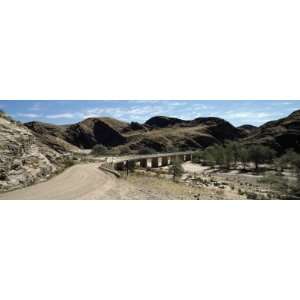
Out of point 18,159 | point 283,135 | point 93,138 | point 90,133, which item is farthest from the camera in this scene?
point 90,133

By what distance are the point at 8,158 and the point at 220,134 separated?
118m

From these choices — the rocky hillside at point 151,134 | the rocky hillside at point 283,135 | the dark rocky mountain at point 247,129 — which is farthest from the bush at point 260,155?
the rocky hillside at point 151,134

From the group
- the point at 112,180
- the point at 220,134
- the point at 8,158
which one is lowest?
the point at 220,134

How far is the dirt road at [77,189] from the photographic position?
47.8ft

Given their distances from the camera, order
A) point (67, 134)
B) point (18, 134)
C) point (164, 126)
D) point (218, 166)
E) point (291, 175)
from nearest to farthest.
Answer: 1. point (18, 134)
2. point (291, 175)
3. point (218, 166)
4. point (67, 134)
5. point (164, 126)

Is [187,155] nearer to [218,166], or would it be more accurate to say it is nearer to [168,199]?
[218,166]

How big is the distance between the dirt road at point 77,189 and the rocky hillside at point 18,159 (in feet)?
2.14

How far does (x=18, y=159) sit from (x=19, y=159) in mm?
81

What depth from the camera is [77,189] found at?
16.2 meters

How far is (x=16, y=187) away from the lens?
15.3 m

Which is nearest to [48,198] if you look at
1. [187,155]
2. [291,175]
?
[291,175]

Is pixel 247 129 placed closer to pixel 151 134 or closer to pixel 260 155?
pixel 151 134

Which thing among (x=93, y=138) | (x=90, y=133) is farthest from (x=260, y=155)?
(x=90, y=133)

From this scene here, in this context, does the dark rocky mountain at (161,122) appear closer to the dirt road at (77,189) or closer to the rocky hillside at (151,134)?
the rocky hillside at (151,134)
